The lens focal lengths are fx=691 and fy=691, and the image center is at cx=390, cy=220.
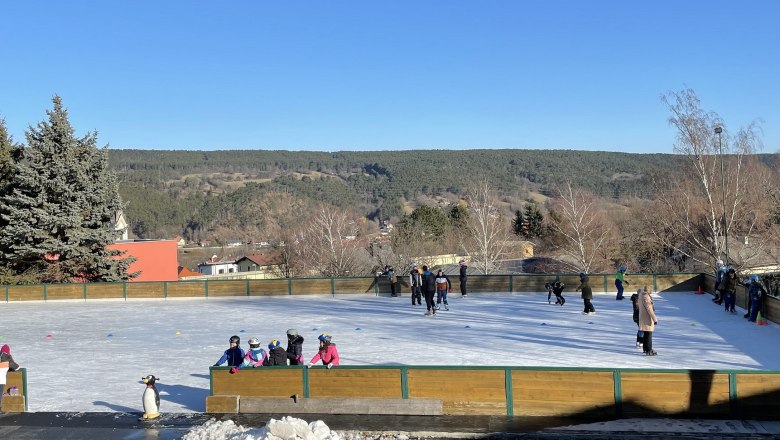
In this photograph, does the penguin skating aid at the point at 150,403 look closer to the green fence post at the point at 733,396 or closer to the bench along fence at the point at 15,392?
the bench along fence at the point at 15,392

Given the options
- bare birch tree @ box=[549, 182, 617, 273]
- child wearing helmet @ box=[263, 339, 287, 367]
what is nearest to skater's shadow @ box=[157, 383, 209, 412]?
child wearing helmet @ box=[263, 339, 287, 367]

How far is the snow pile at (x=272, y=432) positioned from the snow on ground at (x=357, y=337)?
2303mm

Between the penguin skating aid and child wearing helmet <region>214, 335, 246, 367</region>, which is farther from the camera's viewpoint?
child wearing helmet <region>214, 335, 246, 367</region>

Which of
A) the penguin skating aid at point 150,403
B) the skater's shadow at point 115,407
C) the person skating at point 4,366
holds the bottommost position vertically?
the skater's shadow at point 115,407

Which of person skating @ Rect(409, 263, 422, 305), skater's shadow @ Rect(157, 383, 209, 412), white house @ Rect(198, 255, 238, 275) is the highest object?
person skating @ Rect(409, 263, 422, 305)

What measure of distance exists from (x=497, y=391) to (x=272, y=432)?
164 inches

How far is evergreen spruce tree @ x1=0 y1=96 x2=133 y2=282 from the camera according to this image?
35.7m

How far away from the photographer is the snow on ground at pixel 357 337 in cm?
1465

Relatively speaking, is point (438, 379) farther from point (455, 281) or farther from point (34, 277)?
point (34, 277)

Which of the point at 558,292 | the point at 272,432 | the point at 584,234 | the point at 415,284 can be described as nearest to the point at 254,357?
the point at 272,432

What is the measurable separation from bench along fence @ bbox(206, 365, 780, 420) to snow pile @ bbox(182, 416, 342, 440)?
1945 millimetres

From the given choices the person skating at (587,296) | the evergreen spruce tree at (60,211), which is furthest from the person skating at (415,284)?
the evergreen spruce tree at (60,211)

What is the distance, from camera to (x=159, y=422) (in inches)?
472

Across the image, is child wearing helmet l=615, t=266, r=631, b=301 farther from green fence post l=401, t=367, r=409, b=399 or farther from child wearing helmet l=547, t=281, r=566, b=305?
green fence post l=401, t=367, r=409, b=399
